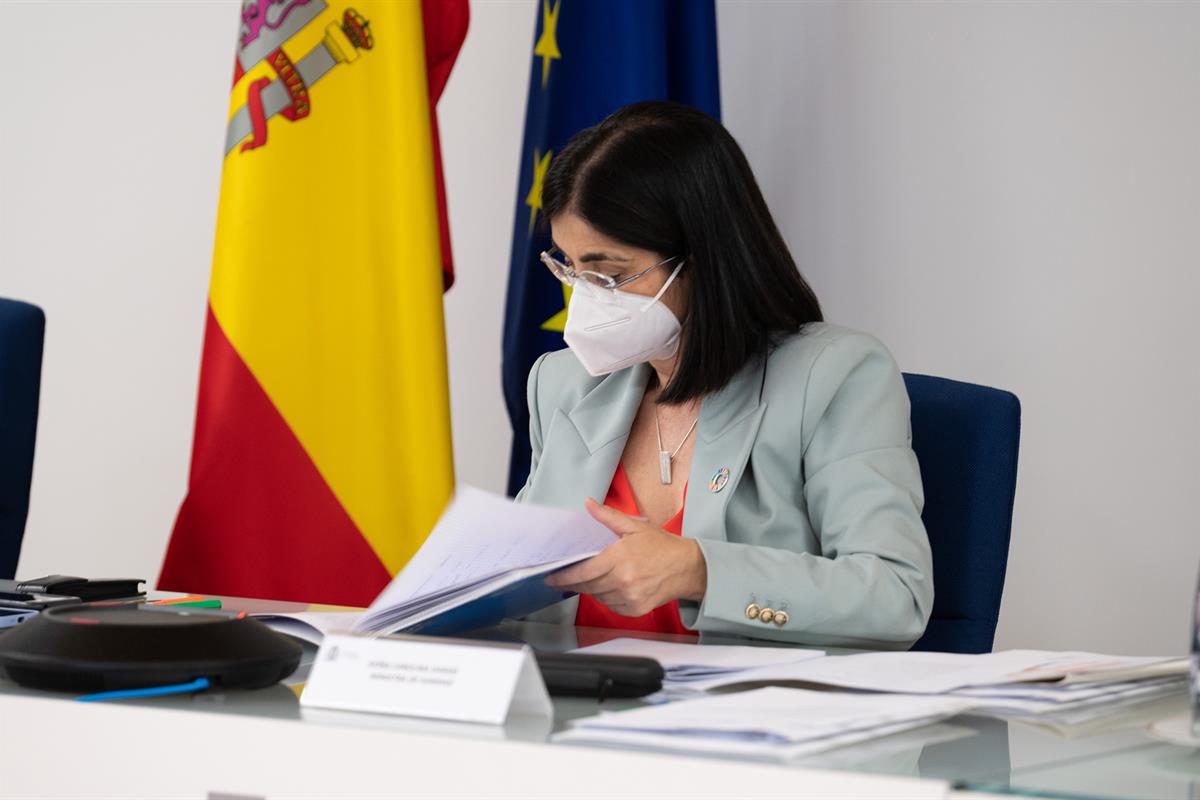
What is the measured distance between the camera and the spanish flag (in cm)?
229

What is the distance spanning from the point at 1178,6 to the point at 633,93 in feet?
3.30

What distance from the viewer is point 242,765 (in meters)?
0.69

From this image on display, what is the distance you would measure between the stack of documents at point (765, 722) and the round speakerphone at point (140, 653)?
236mm

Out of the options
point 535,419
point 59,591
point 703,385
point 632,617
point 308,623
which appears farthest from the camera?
point 535,419

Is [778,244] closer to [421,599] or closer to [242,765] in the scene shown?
[421,599]

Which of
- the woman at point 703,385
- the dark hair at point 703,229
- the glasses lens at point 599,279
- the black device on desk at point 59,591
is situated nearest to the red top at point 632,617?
the woman at point 703,385

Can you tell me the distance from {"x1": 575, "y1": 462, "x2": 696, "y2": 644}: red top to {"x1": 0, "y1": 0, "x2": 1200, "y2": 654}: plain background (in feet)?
3.70

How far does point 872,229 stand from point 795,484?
50.6 inches

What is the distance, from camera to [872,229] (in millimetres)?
2656

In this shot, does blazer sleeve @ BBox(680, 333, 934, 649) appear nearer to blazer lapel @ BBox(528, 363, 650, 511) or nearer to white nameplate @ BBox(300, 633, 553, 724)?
blazer lapel @ BBox(528, 363, 650, 511)

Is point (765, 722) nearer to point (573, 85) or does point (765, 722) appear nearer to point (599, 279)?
point (599, 279)

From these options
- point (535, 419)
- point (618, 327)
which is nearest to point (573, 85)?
point (535, 419)

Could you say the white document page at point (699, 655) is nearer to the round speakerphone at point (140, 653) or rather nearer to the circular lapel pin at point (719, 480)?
the round speakerphone at point (140, 653)

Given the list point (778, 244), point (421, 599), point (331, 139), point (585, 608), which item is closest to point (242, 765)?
point (421, 599)
